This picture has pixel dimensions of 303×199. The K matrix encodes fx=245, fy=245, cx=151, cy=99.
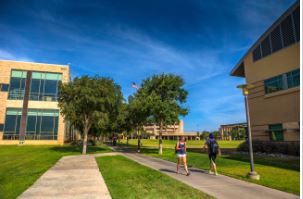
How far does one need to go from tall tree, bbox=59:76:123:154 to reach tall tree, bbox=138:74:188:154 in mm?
3277

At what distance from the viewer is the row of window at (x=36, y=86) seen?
41250mm

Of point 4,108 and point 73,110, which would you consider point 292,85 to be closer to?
point 73,110

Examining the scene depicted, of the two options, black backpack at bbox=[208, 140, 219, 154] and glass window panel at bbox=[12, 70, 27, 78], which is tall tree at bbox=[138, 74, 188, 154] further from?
glass window panel at bbox=[12, 70, 27, 78]

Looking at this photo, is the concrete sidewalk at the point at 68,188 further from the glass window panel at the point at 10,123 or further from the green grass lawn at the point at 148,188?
the glass window panel at the point at 10,123

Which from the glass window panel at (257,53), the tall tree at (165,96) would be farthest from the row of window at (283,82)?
the tall tree at (165,96)

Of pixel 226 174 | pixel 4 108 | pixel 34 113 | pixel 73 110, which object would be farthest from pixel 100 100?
pixel 4 108

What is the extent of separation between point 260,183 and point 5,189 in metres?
8.39

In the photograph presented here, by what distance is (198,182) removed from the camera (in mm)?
8789

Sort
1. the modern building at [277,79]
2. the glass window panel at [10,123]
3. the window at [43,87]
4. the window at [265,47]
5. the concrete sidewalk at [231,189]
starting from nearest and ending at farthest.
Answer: the concrete sidewalk at [231,189]
the modern building at [277,79]
the window at [265,47]
the glass window panel at [10,123]
the window at [43,87]

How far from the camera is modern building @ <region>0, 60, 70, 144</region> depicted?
3997cm

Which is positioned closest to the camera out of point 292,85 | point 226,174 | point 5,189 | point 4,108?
point 5,189

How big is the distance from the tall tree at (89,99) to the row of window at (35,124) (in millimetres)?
17996

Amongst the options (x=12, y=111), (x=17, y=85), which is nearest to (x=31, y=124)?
(x=12, y=111)

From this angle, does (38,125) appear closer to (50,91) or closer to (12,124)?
(12,124)
